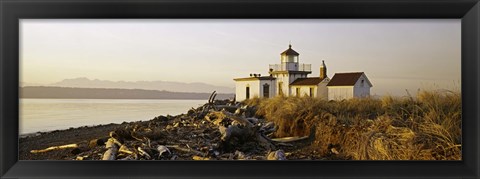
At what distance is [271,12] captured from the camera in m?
1.97

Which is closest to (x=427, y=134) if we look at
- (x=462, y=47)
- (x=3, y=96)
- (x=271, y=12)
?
(x=462, y=47)

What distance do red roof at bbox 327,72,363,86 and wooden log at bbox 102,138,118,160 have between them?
1.34m

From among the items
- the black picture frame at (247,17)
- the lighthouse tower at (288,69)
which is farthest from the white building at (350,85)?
the black picture frame at (247,17)

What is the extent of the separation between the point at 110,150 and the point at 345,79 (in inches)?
56.9

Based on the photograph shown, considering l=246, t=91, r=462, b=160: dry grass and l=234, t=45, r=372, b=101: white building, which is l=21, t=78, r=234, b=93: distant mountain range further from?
l=246, t=91, r=462, b=160: dry grass

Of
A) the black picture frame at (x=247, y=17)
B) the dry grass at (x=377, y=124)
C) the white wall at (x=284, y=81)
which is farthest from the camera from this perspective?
the white wall at (x=284, y=81)

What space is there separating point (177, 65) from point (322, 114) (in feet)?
3.12

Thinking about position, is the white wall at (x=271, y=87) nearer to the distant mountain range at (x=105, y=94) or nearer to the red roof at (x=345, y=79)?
the distant mountain range at (x=105, y=94)

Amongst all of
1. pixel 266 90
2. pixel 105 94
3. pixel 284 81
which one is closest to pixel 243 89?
pixel 266 90

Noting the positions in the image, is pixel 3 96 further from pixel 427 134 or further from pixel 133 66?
pixel 427 134

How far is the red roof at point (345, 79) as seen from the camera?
2.25 m

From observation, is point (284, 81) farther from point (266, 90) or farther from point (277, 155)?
point (277, 155)

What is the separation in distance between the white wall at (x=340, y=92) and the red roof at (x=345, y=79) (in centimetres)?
2

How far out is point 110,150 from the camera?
2.26 m
